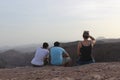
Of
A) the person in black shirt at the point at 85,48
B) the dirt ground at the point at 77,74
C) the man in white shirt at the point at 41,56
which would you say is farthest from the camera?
the man in white shirt at the point at 41,56

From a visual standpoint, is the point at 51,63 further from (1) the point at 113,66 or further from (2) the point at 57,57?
(1) the point at 113,66

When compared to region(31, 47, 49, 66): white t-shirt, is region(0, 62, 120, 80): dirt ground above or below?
below

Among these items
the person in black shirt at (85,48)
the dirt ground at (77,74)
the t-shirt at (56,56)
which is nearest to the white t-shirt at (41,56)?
the t-shirt at (56,56)

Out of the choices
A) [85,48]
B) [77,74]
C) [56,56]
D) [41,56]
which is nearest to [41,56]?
[41,56]

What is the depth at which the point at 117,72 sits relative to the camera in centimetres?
1179

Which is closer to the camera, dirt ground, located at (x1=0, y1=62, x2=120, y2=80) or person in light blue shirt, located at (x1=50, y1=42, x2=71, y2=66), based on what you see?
dirt ground, located at (x1=0, y1=62, x2=120, y2=80)

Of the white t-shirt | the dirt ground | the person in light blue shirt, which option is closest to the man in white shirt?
the white t-shirt

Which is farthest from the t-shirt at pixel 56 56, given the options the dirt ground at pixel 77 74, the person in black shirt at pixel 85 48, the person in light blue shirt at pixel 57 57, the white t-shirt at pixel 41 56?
the dirt ground at pixel 77 74

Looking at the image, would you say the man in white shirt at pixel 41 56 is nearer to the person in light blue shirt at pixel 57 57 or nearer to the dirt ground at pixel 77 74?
the person in light blue shirt at pixel 57 57

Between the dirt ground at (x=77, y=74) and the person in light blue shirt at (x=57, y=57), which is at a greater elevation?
the person in light blue shirt at (x=57, y=57)

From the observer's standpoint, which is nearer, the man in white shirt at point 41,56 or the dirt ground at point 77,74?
the dirt ground at point 77,74

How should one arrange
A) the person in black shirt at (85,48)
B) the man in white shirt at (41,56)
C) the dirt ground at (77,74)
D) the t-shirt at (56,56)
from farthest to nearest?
1. the man in white shirt at (41,56)
2. the t-shirt at (56,56)
3. the person in black shirt at (85,48)
4. the dirt ground at (77,74)

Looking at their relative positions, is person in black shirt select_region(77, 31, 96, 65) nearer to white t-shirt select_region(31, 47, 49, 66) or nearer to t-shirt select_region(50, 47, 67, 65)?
t-shirt select_region(50, 47, 67, 65)

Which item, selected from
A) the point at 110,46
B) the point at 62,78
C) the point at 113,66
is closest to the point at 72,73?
the point at 62,78
